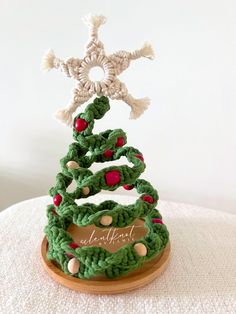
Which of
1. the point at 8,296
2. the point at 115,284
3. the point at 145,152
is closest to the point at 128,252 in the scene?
the point at 115,284

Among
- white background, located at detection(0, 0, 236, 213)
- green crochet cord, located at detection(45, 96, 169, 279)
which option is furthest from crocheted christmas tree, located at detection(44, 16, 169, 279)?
white background, located at detection(0, 0, 236, 213)

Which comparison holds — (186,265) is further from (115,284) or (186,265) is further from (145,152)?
(145,152)

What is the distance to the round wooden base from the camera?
552mm

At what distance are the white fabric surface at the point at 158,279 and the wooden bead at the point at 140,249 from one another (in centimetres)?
6

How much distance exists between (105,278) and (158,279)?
0.09m

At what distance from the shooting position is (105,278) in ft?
1.86

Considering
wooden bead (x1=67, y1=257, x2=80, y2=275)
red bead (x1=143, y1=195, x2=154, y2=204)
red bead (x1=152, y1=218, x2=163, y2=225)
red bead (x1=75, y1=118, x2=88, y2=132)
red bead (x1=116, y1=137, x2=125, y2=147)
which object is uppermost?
red bead (x1=75, y1=118, x2=88, y2=132)

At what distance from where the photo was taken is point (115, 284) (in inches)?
21.8

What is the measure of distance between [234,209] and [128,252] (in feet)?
2.03

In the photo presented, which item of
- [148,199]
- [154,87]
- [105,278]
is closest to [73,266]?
[105,278]

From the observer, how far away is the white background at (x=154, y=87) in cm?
91

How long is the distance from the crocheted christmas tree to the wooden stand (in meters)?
0.01

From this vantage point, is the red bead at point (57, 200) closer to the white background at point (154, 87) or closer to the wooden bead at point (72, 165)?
the wooden bead at point (72, 165)

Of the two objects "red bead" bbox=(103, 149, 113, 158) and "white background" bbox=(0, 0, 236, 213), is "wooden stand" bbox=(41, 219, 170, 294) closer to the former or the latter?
"red bead" bbox=(103, 149, 113, 158)
